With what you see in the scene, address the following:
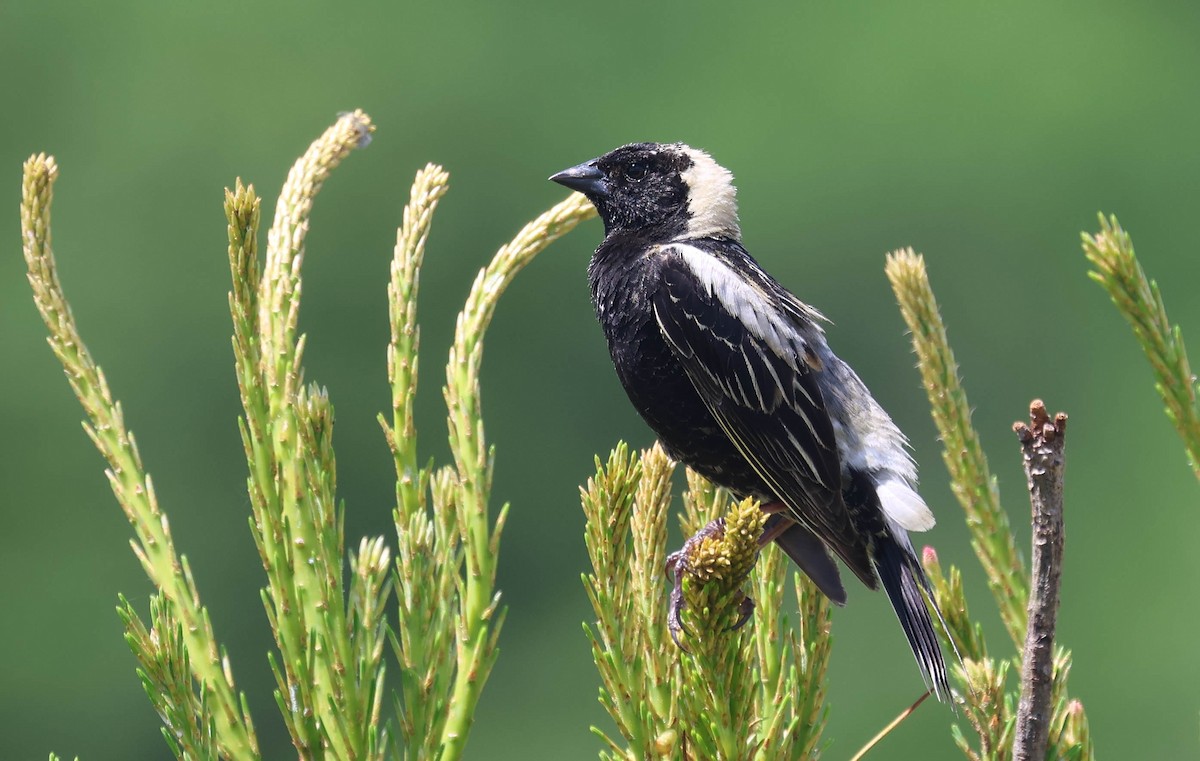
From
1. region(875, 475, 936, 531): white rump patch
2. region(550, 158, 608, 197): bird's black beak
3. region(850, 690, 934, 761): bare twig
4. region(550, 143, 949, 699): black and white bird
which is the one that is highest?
region(550, 158, 608, 197): bird's black beak

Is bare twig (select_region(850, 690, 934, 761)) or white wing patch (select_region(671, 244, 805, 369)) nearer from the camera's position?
bare twig (select_region(850, 690, 934, 761))

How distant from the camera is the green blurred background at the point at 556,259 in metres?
22.2

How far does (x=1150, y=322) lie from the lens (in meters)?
1.35

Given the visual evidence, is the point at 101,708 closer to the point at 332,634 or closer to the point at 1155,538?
the point at 1155,538

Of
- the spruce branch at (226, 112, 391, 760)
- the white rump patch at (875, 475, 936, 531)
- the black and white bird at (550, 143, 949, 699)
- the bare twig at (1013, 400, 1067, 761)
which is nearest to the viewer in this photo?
the bare twig at (1013, 400, 1067, 761)

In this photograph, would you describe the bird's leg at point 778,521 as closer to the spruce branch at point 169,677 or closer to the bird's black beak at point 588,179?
the bird's black beak at point 588,179

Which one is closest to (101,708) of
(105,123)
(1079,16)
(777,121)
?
(105,123)

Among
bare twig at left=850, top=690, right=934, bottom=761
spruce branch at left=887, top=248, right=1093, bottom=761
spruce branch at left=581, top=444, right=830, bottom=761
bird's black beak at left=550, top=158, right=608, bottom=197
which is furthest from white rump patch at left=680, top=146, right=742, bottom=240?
bare twig at left=850, top=690, right=934, bottom=761

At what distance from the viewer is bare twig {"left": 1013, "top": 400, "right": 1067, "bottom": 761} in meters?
1.25

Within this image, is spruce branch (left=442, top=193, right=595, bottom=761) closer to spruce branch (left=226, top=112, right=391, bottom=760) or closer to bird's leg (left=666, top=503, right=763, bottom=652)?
spruce branch (left=226, top=112, right=391, bottom=760)

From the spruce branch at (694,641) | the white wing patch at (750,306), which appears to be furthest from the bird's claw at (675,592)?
the white wing patch at (750,306)

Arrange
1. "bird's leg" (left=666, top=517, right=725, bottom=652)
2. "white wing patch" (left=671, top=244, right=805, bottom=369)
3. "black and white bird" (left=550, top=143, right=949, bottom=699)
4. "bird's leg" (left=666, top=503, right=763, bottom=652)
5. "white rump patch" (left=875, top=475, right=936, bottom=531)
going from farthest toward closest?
"white wing patch" (left=671, top=244, right=805, bottom=369)
"black and white bird" (left=550, top=143, right=949, bottom=699)
"white rump patch" (left=875, top=475, right=936, bottom=531)
"bird's leg" (left=666, top=517, right=725, bottom=652)
"bird's leg" (left=666, top=503, right=763, bottom=652)

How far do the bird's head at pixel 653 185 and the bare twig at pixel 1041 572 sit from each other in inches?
85.0

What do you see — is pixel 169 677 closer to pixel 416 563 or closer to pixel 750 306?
pixel 416 563
